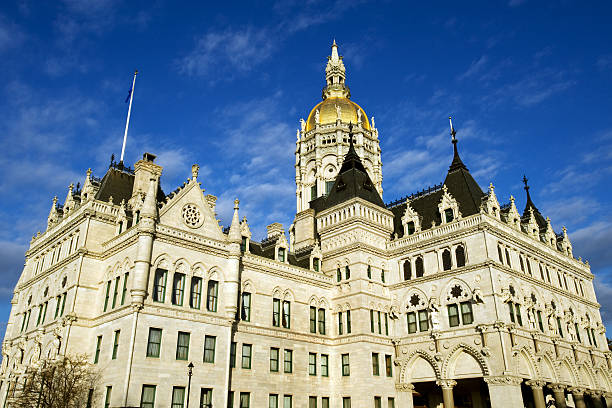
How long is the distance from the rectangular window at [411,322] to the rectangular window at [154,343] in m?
22.0

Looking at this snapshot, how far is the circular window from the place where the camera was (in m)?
38.4

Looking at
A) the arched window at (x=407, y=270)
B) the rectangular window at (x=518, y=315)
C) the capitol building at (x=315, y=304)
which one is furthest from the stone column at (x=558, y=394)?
the arched window at (x=407, y=270)

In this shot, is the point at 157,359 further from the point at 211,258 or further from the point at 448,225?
the point at 448,225

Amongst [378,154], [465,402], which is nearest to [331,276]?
[465,402]

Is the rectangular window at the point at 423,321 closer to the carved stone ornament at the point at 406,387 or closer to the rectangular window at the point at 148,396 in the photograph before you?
the carved stone ornament at the point at 406,387

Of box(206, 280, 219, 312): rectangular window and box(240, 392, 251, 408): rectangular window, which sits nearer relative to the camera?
box(206, 280, 219, 312): rectangular window

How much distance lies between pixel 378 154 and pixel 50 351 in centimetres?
5259

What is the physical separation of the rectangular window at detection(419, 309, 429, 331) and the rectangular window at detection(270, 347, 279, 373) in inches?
496

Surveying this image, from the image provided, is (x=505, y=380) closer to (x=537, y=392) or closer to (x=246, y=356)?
(x=537, y=392)

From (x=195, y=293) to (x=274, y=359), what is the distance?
8.75 m

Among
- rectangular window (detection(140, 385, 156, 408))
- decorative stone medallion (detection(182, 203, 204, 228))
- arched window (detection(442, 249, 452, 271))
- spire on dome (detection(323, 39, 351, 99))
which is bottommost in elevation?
rectangular window (detection(140, 385, 156, 408))

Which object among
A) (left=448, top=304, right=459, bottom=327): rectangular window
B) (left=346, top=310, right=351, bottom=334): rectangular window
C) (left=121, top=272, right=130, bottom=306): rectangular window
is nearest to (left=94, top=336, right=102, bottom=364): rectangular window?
(left=121, top=272, right=130, bottom=306): rectangular window

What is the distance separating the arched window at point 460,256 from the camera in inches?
1721

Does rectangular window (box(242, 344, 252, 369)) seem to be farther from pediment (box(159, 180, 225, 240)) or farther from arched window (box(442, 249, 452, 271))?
arched window (box(442, 249, 452, 271))
